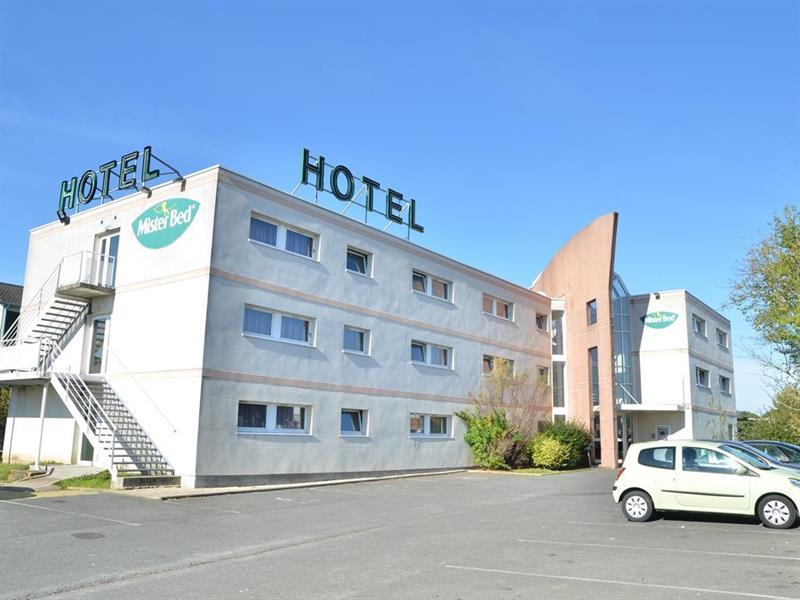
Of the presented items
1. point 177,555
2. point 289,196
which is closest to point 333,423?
point 289,196

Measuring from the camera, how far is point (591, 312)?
33750mm

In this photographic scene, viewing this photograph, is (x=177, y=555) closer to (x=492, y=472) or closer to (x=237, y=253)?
(x=237, y=253)

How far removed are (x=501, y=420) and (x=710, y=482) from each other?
16274 millimetres

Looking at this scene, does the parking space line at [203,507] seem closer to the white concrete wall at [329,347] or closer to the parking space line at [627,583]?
the white concrete wall at [329,347]

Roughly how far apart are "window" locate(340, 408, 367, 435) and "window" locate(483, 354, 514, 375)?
299 inches

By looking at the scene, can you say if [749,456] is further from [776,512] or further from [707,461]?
[776,512]

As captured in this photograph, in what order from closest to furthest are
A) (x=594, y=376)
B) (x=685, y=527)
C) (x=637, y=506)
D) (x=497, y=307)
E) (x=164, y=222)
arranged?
(x=685, y=527) → (x=637, y=506) → (x=164, y=222) → (x=497, y=307) → (x=594, y=376)

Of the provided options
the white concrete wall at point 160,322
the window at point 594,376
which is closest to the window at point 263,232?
the white concrete wall at point 160,322

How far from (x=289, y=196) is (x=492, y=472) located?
→ 13.1 meters

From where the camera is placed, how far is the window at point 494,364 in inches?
1158

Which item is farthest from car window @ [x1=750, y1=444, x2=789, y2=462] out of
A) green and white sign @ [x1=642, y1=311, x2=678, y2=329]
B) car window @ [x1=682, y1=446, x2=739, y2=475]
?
green and white sign @ [x1=642, y1=311, x2=678, y2=329]

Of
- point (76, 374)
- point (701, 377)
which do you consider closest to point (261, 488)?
point (76, 374)

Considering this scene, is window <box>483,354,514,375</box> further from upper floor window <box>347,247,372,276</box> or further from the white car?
the white car

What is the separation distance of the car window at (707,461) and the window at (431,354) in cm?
1464
